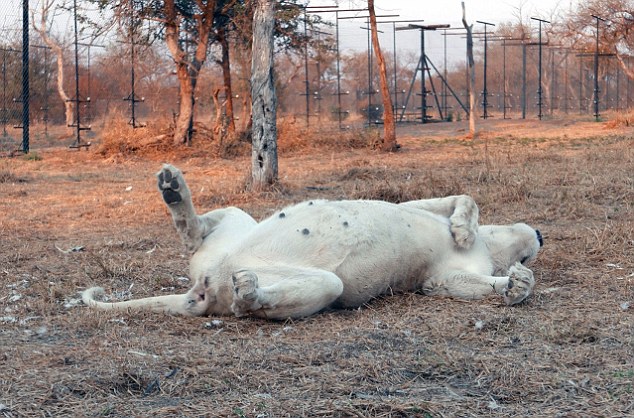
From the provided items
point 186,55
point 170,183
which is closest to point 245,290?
point 170,183

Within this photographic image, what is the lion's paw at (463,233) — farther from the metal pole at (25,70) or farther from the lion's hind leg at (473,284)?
the metal pole at (25,70)

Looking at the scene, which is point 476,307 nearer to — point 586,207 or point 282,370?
point 282,370

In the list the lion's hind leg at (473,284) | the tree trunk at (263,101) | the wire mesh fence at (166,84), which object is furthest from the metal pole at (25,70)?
the lion's hind leg at (473,284)

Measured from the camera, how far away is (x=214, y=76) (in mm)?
40062

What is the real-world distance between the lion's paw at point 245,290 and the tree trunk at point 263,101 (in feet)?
20.8

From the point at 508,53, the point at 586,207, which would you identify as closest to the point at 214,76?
the point at 508,53

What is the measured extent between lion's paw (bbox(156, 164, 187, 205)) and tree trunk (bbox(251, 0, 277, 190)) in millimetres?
5710

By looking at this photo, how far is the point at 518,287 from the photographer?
4547 mm

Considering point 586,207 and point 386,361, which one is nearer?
point 386,361

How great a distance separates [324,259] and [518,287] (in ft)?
3.33

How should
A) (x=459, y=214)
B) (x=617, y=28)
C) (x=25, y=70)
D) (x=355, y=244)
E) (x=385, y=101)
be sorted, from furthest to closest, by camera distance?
(x=617, y=28) → (x=25, y=70) → (x=385, y=101) → (x=459, y=214) → (x=355, y=244)

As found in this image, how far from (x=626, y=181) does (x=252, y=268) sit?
642 centimetres

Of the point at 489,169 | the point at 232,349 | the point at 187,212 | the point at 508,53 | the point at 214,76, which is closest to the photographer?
the point at 232,349

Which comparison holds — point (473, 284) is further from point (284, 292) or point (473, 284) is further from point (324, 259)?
point (284, 292)
